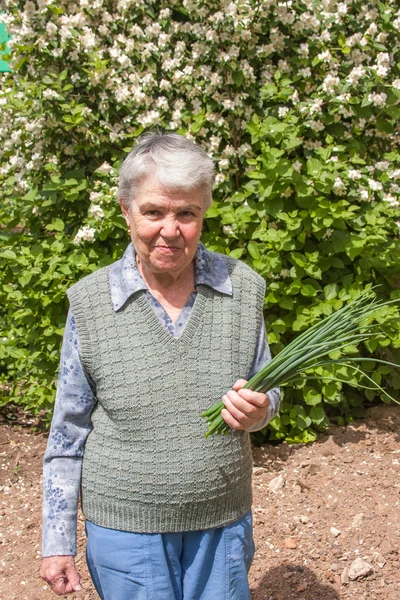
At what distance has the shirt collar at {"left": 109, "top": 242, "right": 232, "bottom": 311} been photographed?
2018 millimetres

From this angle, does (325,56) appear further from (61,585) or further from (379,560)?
(61,585)

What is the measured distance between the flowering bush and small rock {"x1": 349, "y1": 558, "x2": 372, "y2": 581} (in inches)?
36.4

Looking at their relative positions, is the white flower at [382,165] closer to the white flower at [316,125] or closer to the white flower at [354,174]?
the white flower at [354,174]

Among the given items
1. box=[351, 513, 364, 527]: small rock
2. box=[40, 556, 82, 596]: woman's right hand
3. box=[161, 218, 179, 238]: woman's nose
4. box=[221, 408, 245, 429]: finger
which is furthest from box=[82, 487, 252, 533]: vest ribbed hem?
box=[351, 513, 364, 527]: small rock

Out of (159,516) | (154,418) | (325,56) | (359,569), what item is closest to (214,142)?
(325,56)

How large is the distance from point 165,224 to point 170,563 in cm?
85

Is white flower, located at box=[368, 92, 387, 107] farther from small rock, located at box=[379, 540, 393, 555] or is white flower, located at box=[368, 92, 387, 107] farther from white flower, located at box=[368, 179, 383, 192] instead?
small rock, located at box=[379, 540, 393, 555]

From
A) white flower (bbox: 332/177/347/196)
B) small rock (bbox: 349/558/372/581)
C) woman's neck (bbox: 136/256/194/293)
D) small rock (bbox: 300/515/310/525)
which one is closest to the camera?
woman's neck (bbox: 136/256/194/293)

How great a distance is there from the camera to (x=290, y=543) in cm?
334

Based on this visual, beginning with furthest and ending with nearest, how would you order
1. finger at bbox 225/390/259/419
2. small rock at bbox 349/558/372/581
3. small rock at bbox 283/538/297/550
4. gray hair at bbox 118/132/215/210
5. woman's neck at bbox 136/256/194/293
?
small rock at bbox 283/538/297/550 → small rock at bbox 349/558/372/581 → woman's neck at bbox 136/256/194/293 → gray hair at bbox 118/132/215/210 → finger at bbox 225/390/259/419

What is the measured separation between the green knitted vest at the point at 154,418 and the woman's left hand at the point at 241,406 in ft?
→ 0.45

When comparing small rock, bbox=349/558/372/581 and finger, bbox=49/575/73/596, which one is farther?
small rock, bbox=349/558/372/581

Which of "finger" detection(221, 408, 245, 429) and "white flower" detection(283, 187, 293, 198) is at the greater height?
"finger" detection(221, 408, 245, 429)

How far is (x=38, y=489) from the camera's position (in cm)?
395
